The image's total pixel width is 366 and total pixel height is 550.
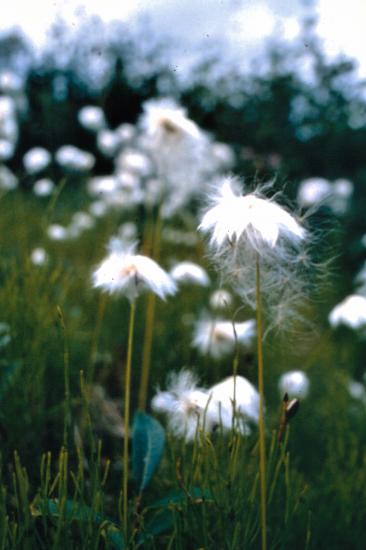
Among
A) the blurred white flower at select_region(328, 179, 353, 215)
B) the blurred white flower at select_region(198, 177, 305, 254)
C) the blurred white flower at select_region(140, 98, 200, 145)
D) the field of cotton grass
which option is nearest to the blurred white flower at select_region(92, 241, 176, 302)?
the field of cotton grass

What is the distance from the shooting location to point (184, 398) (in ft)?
3.76

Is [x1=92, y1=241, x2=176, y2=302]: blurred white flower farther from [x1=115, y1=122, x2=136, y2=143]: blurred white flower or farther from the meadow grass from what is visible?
[x1=115, y1=122, x2=136, y2=143]: blurred white flower

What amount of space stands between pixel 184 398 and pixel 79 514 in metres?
0.29

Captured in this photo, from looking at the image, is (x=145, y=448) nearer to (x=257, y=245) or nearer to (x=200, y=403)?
(x=200, y=403)

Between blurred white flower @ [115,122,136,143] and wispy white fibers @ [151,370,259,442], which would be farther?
blurred white flower @ [115,122,136,143]

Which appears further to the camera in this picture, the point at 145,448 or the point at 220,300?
the point at 220,300

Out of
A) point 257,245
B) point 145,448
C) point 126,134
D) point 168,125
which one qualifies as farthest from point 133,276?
point 126,134

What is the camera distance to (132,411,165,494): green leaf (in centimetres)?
112

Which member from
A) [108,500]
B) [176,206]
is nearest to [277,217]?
[108,500]

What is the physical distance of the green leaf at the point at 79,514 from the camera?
2.86 ft

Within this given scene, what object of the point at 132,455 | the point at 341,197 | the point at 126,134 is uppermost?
the point at 126,134

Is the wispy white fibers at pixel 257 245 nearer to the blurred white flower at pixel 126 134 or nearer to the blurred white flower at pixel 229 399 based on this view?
the blurred white flower at pixel 229 399

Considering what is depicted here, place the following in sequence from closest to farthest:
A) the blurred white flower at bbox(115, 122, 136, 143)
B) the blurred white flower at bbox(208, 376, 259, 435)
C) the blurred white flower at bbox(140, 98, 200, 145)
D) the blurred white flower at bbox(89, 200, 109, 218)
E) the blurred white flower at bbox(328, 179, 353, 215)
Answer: the blurred white flower at bbox(208, 376, 259, 435) → the blurred white flower at bbox(140, 98, 200, 145) → the blurred white flower at bbox(89, 200, 109, 218) → the blurred white flower at bbox(328, 179, 353, 215) → the blurred white flower at bbox(115, 122, 136, 143)

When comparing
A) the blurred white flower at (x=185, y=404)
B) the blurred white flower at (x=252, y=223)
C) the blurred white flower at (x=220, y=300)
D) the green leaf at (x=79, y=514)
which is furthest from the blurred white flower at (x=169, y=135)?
the green leaf at (x=79, y=514)
